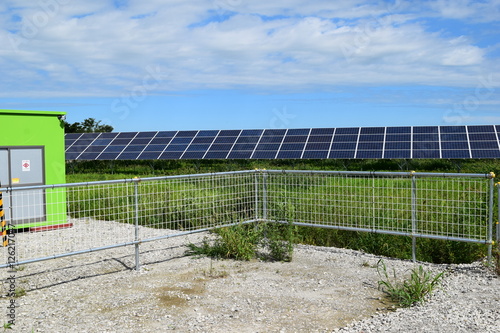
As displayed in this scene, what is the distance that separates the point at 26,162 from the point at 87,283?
5.39 meters

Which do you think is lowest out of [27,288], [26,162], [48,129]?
[27,288]

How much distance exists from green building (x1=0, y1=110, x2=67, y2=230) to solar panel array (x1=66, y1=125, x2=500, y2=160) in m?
10.8

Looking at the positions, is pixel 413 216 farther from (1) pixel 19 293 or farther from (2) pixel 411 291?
(1) pixel 19 293

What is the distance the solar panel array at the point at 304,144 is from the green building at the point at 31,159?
35.5 feet

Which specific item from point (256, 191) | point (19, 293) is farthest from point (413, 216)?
point (19, 293)

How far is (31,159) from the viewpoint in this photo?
37.3 ft

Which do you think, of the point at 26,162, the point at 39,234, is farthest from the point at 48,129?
the point at 39,234

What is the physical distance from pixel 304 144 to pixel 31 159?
13.3 m

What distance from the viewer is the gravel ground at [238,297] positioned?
5.27m

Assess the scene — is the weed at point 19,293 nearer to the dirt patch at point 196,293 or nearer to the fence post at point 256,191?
the dirt patch at point 196,293

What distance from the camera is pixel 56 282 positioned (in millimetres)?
7086

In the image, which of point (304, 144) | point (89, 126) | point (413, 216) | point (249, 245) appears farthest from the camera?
point (89, 126)

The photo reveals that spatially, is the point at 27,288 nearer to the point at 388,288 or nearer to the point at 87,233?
the point at 87,233

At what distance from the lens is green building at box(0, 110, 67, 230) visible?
11.0 metres
